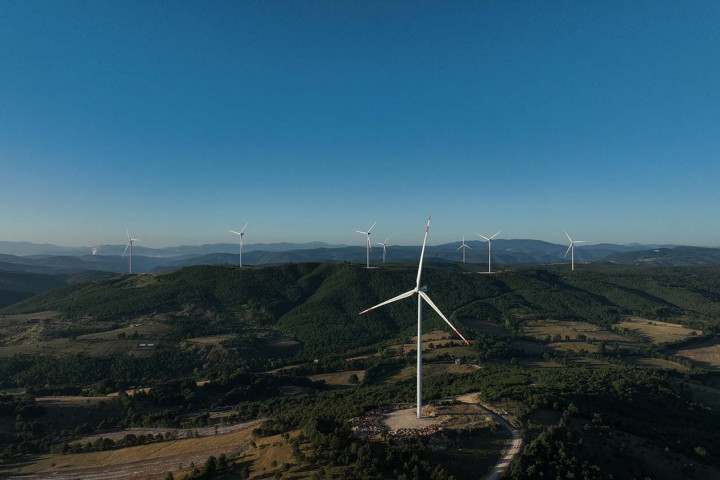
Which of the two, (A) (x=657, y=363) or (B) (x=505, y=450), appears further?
(A) (x=657, y=363)

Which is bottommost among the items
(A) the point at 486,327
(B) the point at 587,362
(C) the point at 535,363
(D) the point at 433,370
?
(D) the point at 433,370

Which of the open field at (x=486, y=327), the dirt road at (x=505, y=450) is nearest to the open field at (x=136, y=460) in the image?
the dirt road at (x=505, y=450)

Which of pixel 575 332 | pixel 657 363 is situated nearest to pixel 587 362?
pixel 657 363

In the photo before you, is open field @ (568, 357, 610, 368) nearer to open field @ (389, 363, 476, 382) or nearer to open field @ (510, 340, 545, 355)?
open field @ (510, 340, 545, 355)

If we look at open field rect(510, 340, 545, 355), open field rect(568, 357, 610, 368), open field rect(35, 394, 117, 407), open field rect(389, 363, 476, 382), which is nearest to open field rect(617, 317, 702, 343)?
open field rect(568, 357, 610, 368)

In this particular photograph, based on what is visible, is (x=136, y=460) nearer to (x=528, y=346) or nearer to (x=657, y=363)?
(x=528, y=346)

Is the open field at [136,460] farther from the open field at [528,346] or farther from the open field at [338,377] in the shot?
the open field at [528,346]

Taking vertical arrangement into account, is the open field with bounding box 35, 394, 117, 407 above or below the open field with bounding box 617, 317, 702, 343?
above

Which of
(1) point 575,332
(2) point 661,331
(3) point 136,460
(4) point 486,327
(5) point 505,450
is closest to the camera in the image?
(5) point 505,450
